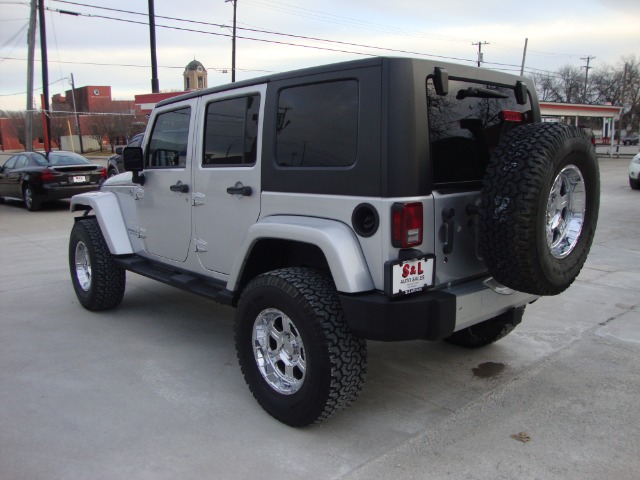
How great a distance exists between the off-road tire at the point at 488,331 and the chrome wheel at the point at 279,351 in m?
1.51

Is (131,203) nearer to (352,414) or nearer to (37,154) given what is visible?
(352,414)

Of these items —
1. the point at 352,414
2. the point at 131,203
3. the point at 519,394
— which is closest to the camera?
the point at 352,414

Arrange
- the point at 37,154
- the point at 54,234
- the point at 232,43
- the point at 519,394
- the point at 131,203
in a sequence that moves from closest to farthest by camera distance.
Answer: the point at 519,394 → the point at 131,203 → the point at 54,234 → the point at 37,154 → the point at 232,43

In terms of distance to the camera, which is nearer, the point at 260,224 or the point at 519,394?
the point at 260,224

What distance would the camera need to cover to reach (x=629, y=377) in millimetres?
3723

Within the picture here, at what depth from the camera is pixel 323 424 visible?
3162 mm

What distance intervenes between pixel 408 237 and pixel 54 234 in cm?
904

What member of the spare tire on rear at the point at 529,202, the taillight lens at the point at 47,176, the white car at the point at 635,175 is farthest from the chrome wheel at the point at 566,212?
the white car at the point at 635,175

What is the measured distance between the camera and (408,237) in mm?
2707

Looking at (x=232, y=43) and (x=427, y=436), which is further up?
(x=232, y=43)

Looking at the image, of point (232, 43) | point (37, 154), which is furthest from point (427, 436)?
point (232, 43)

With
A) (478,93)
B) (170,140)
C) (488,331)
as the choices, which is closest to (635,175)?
(488,331)

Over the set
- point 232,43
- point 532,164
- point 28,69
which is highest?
point 232,43

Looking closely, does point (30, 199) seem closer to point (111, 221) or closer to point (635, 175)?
point (111, 221)
